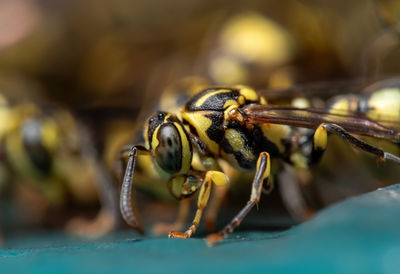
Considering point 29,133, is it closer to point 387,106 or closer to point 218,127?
point 218,127

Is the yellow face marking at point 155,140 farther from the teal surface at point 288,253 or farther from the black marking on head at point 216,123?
the teal surface at point 288,253

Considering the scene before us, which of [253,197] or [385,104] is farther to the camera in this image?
[385,104]

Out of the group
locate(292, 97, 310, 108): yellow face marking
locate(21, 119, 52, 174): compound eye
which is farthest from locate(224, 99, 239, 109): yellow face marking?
locate(21, 119, 52, 174): compound eye

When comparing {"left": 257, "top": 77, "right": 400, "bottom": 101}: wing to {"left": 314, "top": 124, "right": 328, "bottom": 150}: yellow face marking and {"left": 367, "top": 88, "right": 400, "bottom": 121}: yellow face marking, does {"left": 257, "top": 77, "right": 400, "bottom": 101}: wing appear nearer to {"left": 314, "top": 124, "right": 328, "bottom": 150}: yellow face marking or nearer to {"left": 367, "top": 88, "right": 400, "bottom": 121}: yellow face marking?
{"left": 367, "top": 88, "right": 400, "bottom": 121}: yellow face marking

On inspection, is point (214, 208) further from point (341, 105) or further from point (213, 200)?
point (341, 105)

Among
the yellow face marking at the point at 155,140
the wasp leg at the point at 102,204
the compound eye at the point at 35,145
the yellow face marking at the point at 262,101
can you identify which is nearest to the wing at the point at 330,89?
the yellow face marking at the point at 262,101

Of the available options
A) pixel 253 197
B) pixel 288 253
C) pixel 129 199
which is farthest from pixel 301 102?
pixel 288 253
